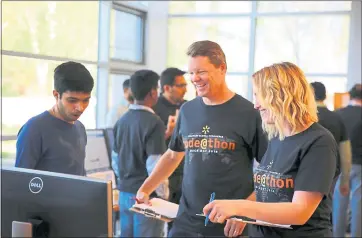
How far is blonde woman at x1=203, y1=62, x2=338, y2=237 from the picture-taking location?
1673mm

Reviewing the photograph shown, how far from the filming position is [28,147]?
192cm

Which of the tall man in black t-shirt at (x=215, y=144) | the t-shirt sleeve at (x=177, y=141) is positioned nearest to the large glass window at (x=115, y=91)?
the t-shirt sleeve at (x=177, y=141)

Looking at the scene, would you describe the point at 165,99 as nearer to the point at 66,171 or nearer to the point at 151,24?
the point at 66,171

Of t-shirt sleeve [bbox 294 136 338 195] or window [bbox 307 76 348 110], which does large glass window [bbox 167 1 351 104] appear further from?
t-shirt sleeve [bbox 294 136 338 195]

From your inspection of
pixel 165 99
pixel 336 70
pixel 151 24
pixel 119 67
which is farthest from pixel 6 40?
pixel 336 70

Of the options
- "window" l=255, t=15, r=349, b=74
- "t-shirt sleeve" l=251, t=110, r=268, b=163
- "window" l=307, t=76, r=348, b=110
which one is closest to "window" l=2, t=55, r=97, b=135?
"t-shirt sleeve" l=251, t=110, r=268, b=163

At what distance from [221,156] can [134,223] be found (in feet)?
4.43

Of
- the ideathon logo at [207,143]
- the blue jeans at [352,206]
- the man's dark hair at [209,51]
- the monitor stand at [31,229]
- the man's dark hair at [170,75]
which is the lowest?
the blue jeans at [352,206]

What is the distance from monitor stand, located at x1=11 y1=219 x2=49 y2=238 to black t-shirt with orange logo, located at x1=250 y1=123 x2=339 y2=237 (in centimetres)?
88

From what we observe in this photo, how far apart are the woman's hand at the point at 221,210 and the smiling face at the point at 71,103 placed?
770mm

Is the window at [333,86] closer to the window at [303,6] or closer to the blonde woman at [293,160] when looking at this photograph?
the window at [303,6]

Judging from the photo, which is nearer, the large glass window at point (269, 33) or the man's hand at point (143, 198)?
the man's hand at point (143, 198)

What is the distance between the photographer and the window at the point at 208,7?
7.54 meters

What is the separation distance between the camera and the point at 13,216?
138 centimetres
